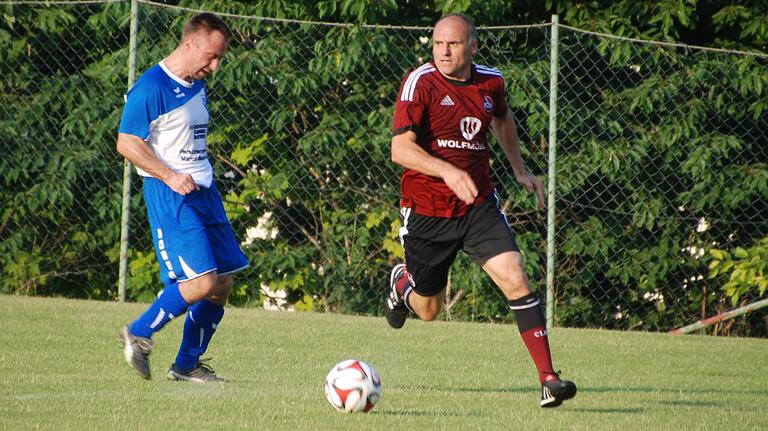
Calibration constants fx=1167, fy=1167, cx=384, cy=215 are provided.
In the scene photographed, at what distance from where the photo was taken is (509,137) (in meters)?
6.72

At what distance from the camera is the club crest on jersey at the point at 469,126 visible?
Answer: 246 inches

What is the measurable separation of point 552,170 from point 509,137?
322cm

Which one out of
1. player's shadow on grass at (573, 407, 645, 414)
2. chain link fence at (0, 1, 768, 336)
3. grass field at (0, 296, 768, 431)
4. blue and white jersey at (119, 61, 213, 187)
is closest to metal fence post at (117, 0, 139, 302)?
chain link fence at (0, 1, 768, 336)

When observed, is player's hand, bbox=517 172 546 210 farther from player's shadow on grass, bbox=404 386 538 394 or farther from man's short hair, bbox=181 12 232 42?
man's short hair, bbox=181 12 232 42

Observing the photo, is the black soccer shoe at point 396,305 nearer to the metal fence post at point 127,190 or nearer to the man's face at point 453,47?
the man's face at point 453,47

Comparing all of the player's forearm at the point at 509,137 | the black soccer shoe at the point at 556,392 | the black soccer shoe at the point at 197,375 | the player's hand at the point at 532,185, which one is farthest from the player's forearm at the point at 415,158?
the black soccer shoe at the point at 197,375

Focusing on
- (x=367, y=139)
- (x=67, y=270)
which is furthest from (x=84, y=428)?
(x=67, y=270)

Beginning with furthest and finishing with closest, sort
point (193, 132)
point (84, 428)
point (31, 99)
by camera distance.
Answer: point (31, 99)
point (193, 132)
point (84, 428)

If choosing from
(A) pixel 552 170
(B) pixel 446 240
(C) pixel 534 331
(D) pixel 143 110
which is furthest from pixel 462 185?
(A) pixel 552 170

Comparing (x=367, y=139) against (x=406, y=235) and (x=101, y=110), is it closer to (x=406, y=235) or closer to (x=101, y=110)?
(x=101, y=110)

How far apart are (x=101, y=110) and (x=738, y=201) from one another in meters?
5.65

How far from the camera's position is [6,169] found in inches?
418

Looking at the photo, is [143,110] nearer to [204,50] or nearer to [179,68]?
[179,68]

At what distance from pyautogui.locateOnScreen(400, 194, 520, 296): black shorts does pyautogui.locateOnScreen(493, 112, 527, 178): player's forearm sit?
37 cm
